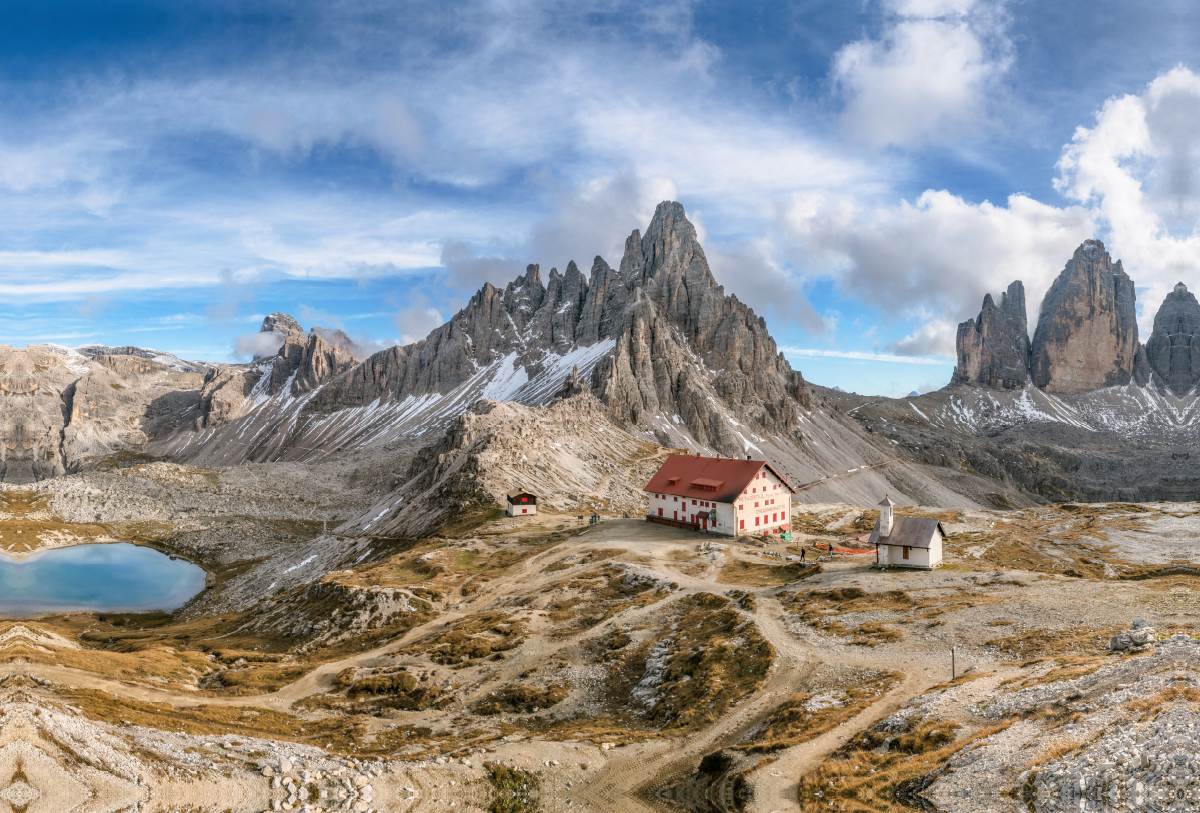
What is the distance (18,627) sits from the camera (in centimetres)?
4944

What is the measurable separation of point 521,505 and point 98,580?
8636 cm

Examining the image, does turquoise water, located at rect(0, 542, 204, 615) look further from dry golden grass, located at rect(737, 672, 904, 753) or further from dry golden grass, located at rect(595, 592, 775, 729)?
dry golden grass, located at rect(737, 672, 904, 753)

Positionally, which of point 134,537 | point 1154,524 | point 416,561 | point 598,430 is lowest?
point 134,537

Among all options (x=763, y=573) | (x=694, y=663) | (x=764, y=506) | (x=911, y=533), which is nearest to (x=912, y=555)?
(x=911, y=533)

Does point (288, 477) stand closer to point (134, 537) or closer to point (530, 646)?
point (134, 537)

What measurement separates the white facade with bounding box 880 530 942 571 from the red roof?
22.0 m

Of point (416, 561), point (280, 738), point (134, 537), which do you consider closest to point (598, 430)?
point (416, 561)

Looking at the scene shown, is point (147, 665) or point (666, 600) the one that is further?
point (666, 600)

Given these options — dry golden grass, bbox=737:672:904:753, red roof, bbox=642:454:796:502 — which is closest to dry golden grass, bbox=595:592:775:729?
dry golden grass, bbox=737:672:904:753

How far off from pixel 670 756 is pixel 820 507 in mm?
94212

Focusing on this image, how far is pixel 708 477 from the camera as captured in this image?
83.8m

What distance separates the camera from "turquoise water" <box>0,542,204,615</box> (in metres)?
105

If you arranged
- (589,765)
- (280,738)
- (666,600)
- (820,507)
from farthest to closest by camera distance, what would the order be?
(820,507), (666,600), (280,738), (589,765)

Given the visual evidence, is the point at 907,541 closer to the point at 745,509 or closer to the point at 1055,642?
the point at 745,509
